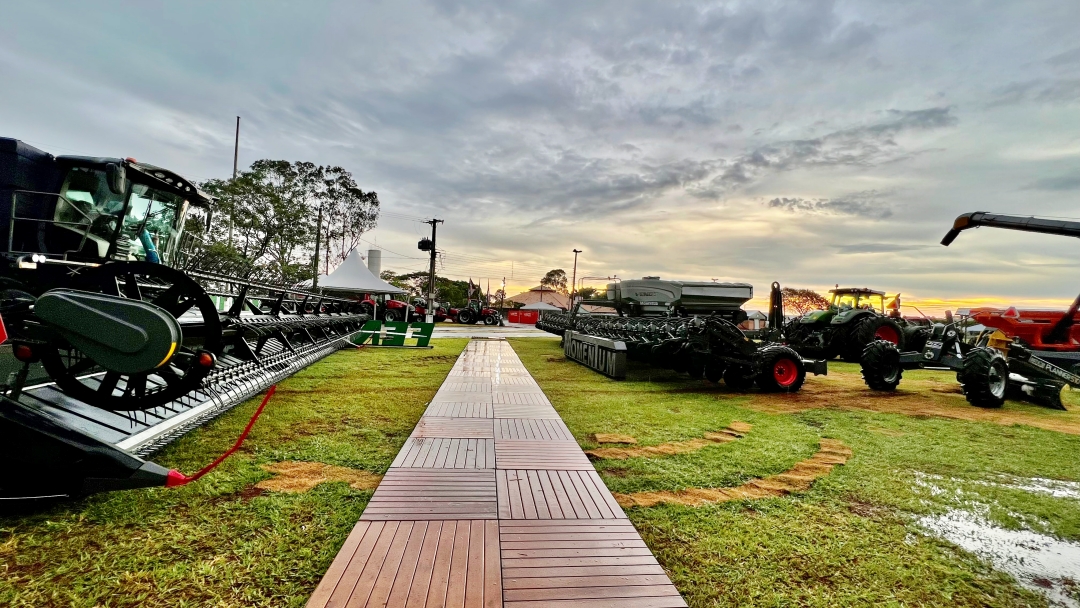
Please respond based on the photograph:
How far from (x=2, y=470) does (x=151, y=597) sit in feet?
4.13

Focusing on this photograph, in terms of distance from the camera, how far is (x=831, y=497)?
3643 mm

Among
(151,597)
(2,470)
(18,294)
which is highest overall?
(18,294)

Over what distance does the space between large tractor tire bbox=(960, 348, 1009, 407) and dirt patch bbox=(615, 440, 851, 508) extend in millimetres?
5014

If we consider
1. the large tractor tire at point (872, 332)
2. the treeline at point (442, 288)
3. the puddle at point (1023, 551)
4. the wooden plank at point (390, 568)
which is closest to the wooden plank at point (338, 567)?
the wooden plank at point (390, 568)

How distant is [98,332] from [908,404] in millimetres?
9360

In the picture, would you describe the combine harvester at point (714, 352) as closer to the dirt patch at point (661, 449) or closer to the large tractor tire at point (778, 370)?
the large tractor tire at point (778, 370)

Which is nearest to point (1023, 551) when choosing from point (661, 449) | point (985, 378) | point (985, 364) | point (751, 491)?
point (751, 491)

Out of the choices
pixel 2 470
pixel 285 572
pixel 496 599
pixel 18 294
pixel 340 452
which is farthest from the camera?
pixel 340 452

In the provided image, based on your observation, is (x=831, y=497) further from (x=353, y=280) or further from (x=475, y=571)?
(x=353, y=280)

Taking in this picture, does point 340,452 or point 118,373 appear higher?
point 118,373

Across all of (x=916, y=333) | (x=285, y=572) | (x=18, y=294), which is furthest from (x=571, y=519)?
(x=916, y=333)

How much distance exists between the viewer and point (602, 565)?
2.49 metres

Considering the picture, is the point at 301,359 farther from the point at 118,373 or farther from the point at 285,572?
the point at 285,572

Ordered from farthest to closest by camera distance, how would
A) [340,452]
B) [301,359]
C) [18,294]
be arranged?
[301,359] → [340,452] → [18,294]
